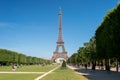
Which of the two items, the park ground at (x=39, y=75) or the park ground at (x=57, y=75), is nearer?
the park ground at (x=39, y=75)

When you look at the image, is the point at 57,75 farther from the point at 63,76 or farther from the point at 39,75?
the point at 63,76

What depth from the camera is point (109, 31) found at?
5184 centimetres

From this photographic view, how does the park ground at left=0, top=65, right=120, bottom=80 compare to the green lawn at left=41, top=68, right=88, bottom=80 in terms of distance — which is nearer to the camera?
the green lawn at left=41, top=68, right=88, bottom=80

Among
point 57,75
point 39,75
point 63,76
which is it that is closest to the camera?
point 63,76

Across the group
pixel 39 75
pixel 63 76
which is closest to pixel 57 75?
pixel 39 75

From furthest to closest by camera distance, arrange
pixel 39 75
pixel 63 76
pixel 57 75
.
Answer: pixel 39 75 < pixel 57 75 < pixel 63 76

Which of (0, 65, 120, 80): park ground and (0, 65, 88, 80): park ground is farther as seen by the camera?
(0, 65, 120, 80): park ground

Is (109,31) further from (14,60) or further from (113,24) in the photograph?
(14,60)

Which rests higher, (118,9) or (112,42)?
(118,9)

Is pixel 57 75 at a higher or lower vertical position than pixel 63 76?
higher

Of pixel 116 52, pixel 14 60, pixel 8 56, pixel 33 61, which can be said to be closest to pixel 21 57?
pixel 14 60

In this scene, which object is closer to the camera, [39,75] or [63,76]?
[63,76]

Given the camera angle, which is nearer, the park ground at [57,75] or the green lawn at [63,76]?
the green lawn at [63,76]

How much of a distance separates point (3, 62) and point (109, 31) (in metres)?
75.5
